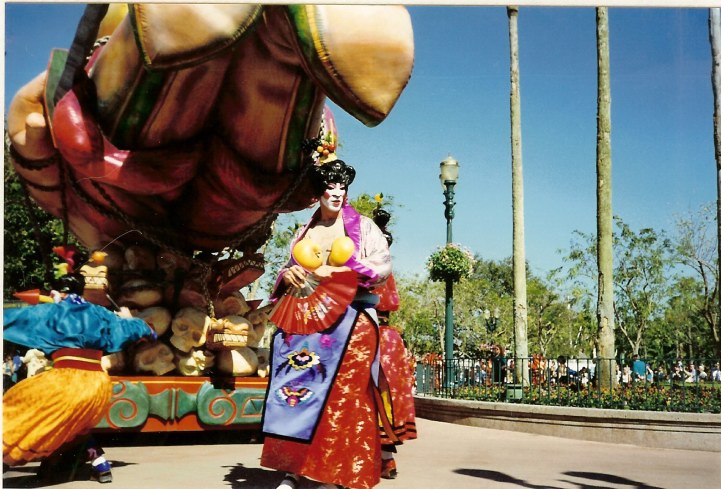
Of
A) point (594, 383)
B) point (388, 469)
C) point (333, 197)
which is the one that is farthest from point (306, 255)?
point (594, 383)

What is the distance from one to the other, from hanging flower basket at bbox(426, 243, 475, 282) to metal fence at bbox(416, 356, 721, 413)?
45.8 inches

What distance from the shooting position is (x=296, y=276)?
479 cm

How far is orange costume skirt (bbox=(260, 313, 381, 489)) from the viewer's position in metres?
4.58

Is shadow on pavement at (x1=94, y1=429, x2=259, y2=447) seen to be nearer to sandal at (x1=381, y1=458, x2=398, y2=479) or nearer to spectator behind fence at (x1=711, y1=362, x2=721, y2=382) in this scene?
sandal at (x1=381, y1=458, x2=398, y2=479)

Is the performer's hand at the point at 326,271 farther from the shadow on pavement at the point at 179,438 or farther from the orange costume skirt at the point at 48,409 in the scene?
the shadow on pavement at the point at 179,438

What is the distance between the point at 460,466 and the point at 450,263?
14.3 ft

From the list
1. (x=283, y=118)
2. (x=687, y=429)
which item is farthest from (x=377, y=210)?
(x=687, y=429)

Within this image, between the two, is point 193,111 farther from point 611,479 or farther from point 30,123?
point 611,479

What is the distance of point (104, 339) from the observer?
508 centimetres

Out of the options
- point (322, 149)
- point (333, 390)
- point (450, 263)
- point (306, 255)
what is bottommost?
point (333, 390)

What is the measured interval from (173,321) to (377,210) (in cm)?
204

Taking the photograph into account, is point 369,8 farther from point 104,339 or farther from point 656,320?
point 656,320

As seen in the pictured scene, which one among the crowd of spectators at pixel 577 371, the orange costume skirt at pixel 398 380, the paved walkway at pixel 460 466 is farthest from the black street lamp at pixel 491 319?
the orange costume skirt at pixel 398 380

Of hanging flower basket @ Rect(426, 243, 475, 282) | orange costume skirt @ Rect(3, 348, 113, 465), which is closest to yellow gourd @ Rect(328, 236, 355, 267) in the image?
orange costume skirt @ Rect(3, 348, 113, 465)
